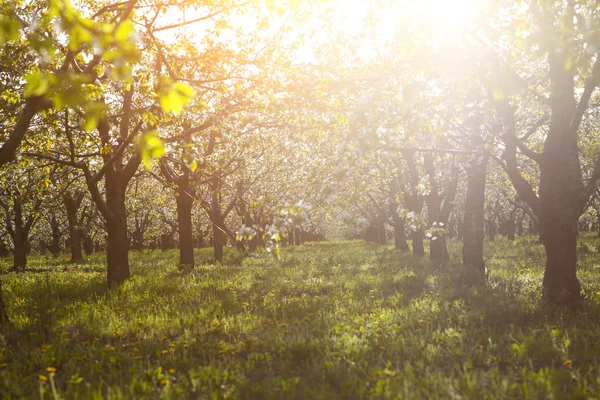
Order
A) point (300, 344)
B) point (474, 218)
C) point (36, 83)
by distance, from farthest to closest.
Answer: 1. point (474, 218)
2. point (300, 344)
3. point (36, 83)

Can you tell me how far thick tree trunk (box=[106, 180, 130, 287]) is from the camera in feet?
42.9

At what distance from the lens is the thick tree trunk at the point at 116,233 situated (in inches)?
515

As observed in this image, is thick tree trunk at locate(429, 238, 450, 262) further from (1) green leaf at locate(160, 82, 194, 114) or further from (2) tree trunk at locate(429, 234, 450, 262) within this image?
(1) green leaf at locate(160, 82, 194, 114)

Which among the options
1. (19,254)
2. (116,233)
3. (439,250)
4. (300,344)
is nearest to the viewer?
(300,344)

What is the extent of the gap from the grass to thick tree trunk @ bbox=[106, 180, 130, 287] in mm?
1576

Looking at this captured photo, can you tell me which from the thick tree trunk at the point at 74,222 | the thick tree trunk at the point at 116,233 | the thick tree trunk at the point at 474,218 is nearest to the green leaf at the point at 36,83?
the thick tree trunk at the point at 116,233

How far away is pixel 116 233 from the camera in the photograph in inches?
515

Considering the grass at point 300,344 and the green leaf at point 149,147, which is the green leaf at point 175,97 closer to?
the green leaf at point 149,147

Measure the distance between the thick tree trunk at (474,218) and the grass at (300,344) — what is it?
3.48m

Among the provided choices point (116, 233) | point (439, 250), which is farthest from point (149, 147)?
point (439, 250)

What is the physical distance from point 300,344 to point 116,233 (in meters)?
8.34

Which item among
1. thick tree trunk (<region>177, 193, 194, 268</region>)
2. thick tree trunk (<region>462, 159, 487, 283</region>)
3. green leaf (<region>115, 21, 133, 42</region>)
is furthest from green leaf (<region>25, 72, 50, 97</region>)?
thick tree trunk (<region>177, 193, 194, 268</region>)

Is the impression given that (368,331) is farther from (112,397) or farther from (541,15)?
(541,15)

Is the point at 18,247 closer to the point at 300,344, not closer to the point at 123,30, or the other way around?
the point at 300,344
